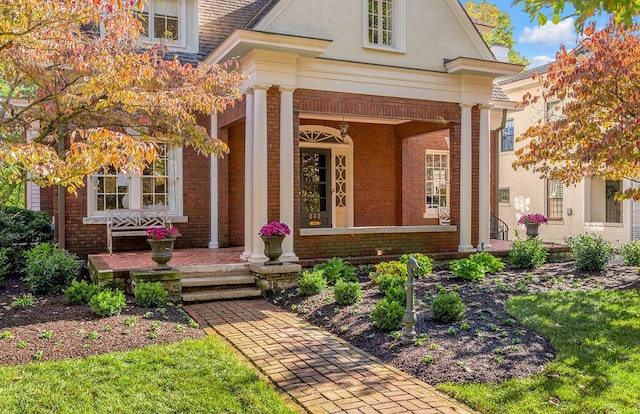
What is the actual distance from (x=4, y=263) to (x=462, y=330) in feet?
28.2

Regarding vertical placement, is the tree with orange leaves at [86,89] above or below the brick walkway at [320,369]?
above

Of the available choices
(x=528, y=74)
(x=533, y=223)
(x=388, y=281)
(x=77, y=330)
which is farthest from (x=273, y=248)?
(x=528, y=74)

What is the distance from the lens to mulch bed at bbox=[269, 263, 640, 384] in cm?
537

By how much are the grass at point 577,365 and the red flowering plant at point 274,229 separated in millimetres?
3807

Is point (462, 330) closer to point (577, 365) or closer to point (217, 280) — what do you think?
point (577, 365)

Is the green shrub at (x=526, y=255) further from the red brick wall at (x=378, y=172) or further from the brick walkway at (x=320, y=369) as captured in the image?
the brick walkway at (x=320, y=369)

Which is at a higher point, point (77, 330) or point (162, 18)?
point (162, 18)

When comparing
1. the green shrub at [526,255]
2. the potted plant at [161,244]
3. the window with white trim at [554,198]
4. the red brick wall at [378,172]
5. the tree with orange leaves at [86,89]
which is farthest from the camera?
the window with white trim at [554,198]

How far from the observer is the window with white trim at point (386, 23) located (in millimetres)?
11398

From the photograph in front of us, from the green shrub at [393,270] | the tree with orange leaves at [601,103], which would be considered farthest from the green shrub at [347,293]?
the tree with orange leaves at [601,103]

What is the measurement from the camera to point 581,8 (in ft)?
15.0

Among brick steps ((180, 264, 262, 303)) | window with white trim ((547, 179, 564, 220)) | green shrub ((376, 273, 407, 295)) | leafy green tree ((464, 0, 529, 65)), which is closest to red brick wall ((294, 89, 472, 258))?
brick steps ((180, 264, 262, 303))

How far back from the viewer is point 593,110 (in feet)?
32.4

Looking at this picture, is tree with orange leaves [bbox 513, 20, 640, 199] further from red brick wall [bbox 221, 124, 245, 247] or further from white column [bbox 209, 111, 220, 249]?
white column [bbox 209, 111, 220, 249]
